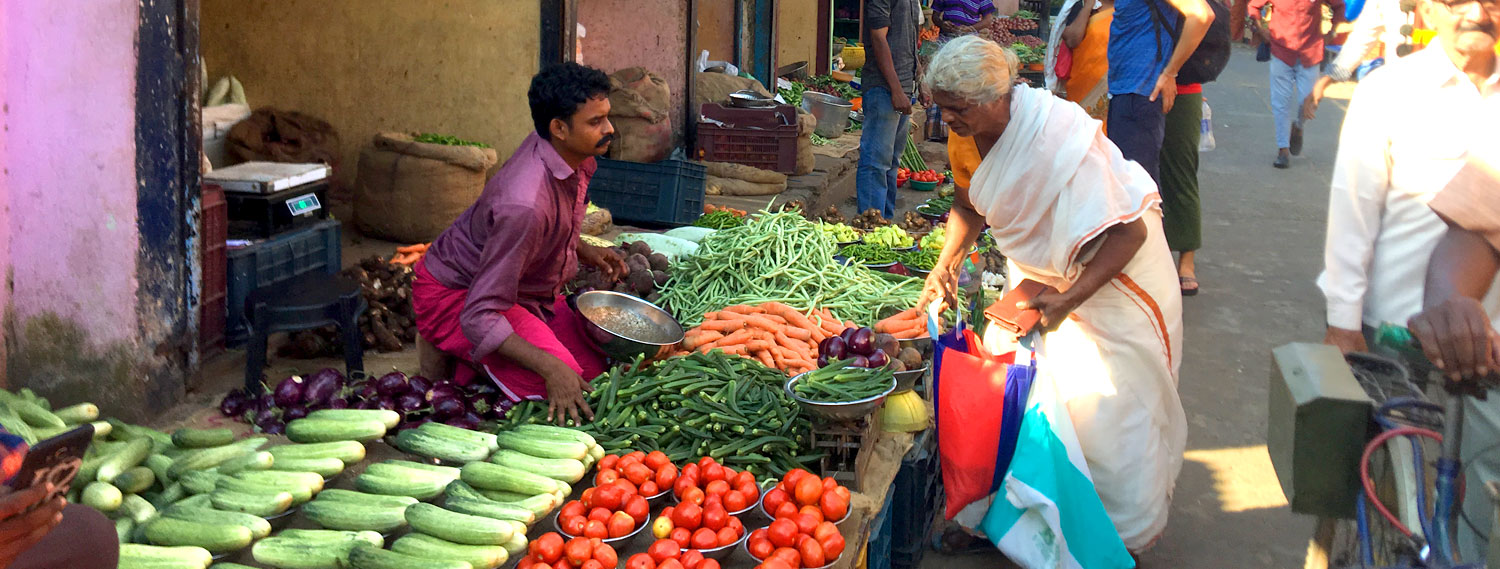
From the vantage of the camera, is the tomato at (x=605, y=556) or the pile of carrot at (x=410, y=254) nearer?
the tomato at (x=605, y=556)

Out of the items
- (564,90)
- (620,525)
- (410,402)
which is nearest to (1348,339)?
(620,525)

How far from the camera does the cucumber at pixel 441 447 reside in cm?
372

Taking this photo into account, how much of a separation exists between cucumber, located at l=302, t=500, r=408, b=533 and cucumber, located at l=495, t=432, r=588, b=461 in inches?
18.0

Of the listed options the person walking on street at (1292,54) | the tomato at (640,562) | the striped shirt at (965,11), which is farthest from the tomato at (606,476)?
the striped shirt at (965,11)

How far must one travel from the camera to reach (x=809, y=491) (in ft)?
11.1

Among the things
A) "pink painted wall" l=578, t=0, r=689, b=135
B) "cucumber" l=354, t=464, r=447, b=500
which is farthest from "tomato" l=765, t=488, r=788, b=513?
"pink painted wall" l=578, t=0, r=689, b=135

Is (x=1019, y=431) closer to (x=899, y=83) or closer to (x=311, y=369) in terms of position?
(x=311, y=369)

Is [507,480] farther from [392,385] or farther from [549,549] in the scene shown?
[392,385]

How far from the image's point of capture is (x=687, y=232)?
7227mm

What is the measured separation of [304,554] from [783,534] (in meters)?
1.28

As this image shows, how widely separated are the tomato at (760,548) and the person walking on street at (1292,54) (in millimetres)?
9824

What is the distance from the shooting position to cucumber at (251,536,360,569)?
3125 millimetres

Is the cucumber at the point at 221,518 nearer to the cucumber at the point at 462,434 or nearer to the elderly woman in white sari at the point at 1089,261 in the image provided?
the cucumber at the point at 462,434

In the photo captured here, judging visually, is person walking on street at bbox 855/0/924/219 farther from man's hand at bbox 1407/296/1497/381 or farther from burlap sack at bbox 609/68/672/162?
man's hand at bbox 1407/296/1497/381
